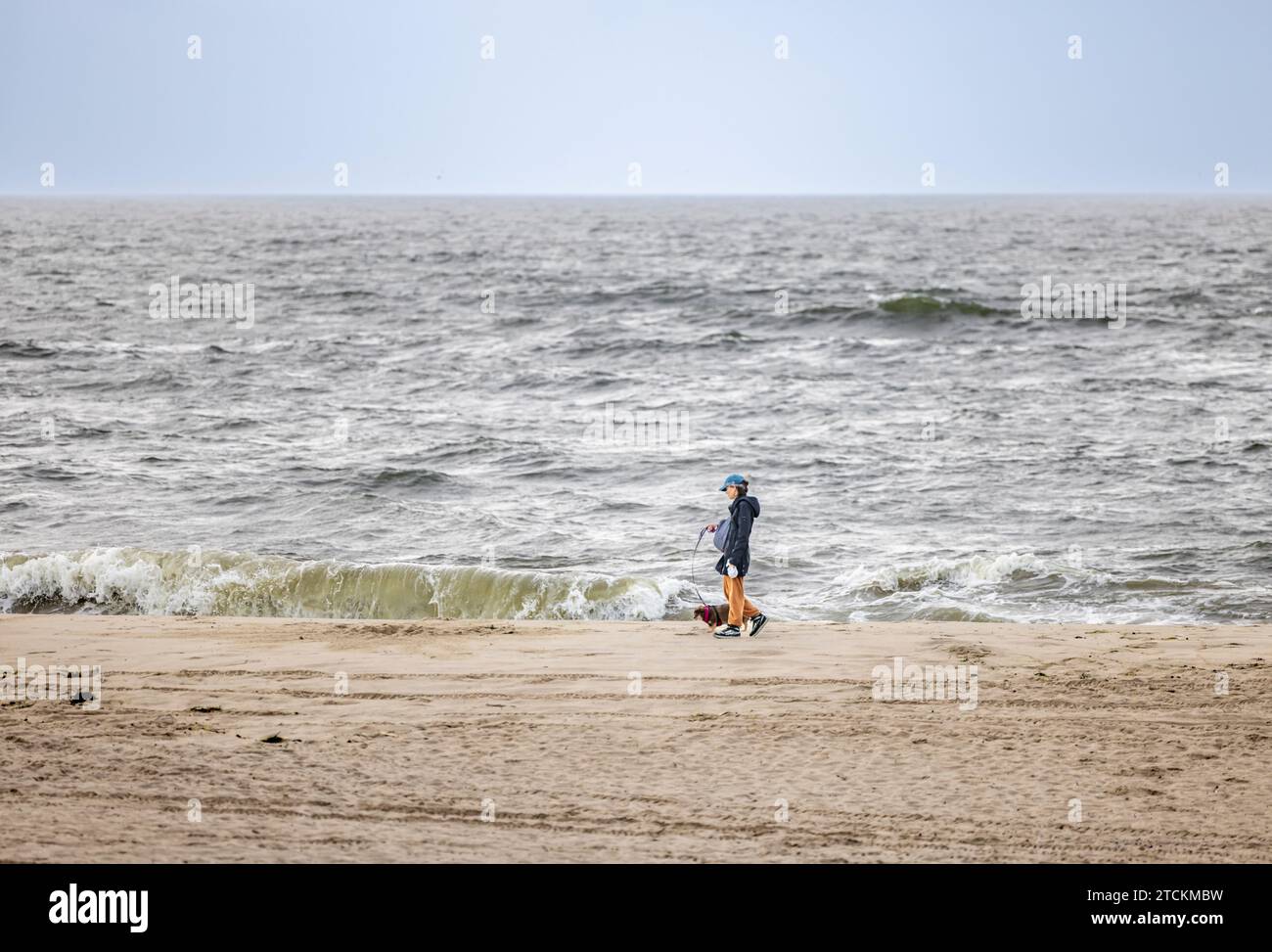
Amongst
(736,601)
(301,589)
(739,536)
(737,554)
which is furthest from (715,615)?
(301,589)

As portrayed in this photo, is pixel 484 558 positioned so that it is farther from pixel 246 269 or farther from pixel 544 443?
pixel 246 269

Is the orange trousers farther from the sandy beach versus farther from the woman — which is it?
the sandy beach

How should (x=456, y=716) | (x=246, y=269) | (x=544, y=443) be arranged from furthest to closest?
(x=246, y=269) → (x=544, y=443) → (x=456, y=716)

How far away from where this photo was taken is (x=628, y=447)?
22234 mm

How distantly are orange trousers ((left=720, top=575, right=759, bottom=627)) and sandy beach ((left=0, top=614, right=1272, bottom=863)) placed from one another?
0.27 metres

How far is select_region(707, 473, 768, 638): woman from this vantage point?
10656mm

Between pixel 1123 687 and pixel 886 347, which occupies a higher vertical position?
pixel 886 347

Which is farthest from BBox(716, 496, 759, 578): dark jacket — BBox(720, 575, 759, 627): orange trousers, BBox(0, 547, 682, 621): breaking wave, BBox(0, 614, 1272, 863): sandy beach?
BBox(0, 547, 682, 621): breaking wave

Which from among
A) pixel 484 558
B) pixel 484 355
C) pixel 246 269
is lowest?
pixel 484 558

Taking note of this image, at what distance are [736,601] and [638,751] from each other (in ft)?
10.7

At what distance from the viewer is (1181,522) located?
16359 millimetres

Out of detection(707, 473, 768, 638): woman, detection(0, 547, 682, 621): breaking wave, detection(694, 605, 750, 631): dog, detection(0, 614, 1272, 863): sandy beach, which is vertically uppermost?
detection(707, 473, 768, 638): woman
